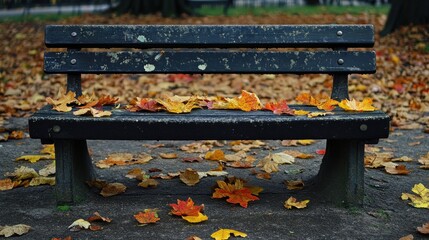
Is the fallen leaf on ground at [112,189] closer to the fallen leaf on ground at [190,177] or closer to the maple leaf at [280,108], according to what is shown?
the fallen leaf on ground at [190,177]

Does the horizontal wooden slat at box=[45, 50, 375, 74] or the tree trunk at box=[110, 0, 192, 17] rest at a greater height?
the horizontal wooden slat at box=[45, 50, 375, 74]

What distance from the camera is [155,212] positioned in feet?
11.2

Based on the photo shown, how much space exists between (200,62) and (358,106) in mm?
883

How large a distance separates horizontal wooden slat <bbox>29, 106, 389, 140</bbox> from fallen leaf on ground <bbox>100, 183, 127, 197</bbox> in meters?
0.55

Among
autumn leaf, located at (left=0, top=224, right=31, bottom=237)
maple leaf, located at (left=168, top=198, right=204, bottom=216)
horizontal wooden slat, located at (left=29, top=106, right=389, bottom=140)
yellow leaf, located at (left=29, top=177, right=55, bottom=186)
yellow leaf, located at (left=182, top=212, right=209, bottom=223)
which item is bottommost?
yellow leaf, located at (left=29, top=177, right=55, bottom=186)

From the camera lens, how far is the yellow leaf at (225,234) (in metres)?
3.11

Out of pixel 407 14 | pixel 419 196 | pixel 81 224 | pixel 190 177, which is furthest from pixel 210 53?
pixel 407 14

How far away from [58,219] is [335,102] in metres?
1.55

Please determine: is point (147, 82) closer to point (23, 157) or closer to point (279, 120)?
point (23, 157)

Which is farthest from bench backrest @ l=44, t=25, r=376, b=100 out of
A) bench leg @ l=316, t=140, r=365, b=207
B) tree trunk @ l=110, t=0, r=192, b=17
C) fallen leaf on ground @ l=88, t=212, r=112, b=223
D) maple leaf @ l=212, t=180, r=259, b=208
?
tree trunk @ l=110, t=0, r=192, b=17

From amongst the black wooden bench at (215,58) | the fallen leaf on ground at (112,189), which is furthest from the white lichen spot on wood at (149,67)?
the fallen leaf on ground at (112,189)

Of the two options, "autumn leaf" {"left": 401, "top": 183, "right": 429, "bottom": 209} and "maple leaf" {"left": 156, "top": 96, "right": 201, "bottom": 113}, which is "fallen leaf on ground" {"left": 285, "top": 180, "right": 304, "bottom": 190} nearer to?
"autumn leaf" {"left": 401, "top": 183, "right": 429, "bottom": 209}

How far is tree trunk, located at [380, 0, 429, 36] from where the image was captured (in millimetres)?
10180

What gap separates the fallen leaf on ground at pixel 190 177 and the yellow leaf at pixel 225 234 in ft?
2.77
